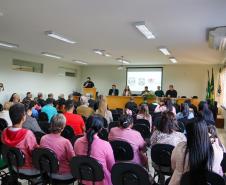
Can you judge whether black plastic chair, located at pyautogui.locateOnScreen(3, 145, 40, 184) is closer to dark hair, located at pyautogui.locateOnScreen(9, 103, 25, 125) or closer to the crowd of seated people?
the crowd of seated people

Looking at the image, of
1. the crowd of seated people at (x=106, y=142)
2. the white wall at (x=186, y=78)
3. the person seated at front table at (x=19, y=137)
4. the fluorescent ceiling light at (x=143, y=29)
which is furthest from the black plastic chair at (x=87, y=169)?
the white wall at (x=186, y=78)

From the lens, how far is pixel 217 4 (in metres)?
4.18

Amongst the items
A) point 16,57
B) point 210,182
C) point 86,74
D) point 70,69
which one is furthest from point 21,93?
point 210,182

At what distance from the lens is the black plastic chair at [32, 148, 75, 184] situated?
96.4 inches

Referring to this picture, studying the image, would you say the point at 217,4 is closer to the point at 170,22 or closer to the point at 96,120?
the point at 170,22

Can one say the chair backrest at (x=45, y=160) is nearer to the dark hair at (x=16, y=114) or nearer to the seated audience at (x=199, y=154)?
the dark hair at (x=16, y=114)

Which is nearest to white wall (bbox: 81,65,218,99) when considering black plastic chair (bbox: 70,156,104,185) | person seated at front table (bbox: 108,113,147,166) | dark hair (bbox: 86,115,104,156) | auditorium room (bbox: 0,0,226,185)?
auditorium room (bbox: 0,0,226,185)

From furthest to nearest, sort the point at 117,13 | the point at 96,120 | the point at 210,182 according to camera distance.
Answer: the point at 117,13 → the point at 96,120 → the point at 210,182

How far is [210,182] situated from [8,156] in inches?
81.9

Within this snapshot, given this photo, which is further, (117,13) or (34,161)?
(117,13)

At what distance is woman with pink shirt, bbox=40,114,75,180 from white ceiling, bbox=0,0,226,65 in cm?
266

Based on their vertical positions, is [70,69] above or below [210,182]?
above

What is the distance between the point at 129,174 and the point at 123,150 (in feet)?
3.37

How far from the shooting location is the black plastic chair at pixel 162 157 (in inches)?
117
